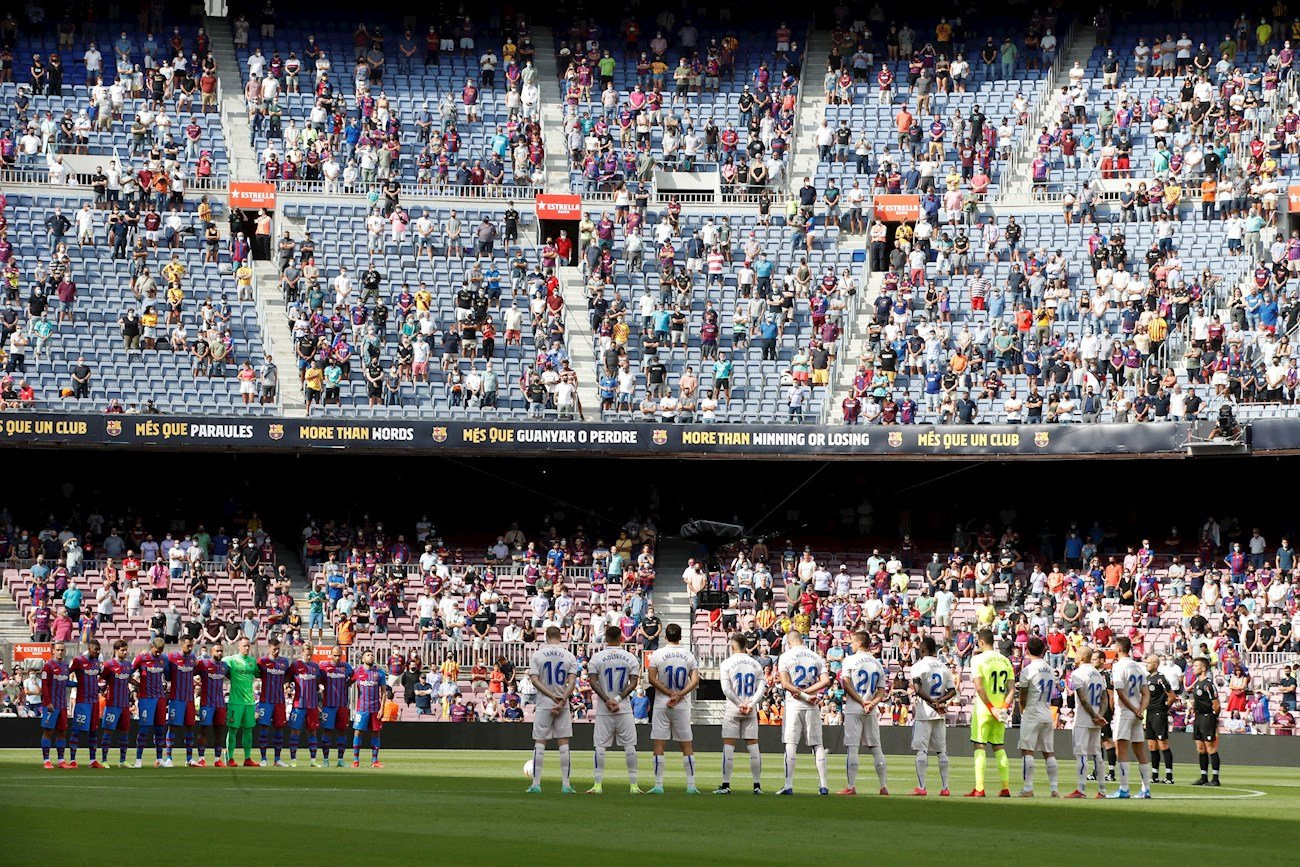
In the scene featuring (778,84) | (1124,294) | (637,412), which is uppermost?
(778,84)

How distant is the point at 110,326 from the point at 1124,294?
854 inches

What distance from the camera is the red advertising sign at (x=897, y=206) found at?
47.8 m

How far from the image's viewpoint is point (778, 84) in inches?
2039

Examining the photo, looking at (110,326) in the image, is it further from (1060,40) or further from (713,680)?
(1060,40)

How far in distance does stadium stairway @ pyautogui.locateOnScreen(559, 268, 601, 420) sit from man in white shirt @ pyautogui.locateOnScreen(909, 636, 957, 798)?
2246 centimetres

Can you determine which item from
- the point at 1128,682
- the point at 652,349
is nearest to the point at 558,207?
the point at 652,349

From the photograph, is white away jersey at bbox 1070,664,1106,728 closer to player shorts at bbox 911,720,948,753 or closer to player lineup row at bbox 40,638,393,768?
player shorts at bbox 911,720,948,753

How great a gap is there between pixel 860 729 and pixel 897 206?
29.0 metres

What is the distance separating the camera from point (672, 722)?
65.6 ft

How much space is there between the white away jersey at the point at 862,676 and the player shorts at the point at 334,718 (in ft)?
27.1

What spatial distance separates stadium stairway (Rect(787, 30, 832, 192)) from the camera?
4966 centimetres

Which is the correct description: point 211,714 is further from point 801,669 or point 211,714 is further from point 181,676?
point 801,669

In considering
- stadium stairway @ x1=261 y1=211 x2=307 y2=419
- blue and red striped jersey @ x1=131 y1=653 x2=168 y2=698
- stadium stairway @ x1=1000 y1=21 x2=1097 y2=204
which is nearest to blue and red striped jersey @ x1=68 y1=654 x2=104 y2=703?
blue and red striped jersey @ x1=131 y1=653 x2=168 y2=698

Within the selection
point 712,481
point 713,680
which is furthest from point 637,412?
point 713,680
